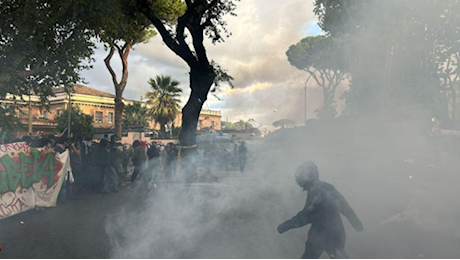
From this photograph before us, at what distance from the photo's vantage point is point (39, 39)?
894 centimetres

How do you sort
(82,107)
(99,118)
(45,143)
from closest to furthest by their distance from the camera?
(45,143) < (82,107) < (99,118)

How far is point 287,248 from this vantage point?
13.9 feet

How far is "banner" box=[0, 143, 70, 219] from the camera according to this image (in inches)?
239

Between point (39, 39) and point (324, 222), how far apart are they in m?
9.20

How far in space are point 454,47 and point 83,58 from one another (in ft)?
61.7

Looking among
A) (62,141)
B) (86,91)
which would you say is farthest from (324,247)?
(86,91)

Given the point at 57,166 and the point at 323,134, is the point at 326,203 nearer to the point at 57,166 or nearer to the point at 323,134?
the point at 57,166

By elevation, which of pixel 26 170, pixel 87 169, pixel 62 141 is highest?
pixel 62 141

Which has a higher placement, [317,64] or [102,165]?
[317,64]

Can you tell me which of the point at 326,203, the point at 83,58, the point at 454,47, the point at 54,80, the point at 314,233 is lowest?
the point at 314,233

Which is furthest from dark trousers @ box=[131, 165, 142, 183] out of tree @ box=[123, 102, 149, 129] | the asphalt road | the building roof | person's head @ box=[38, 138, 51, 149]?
the building roof

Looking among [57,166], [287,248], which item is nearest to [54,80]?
[57,166]

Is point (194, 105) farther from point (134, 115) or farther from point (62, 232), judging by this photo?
point (134, 115)

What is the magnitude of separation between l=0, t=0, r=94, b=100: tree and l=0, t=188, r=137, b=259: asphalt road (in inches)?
187
